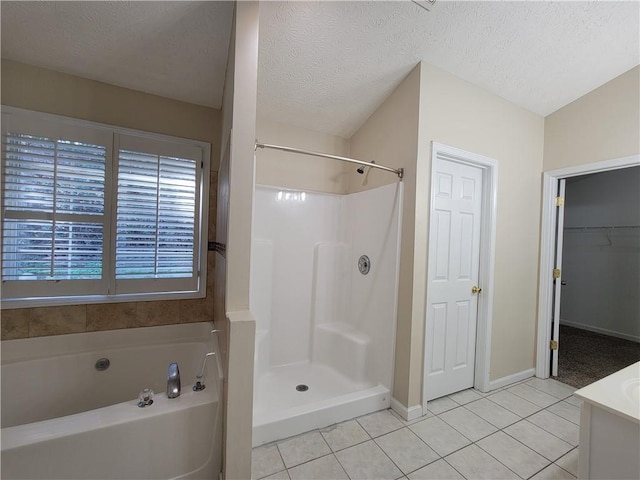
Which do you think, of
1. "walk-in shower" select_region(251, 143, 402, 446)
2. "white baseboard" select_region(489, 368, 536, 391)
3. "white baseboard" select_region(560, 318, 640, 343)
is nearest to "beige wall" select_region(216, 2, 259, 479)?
"walk-in shower" select_region(251, 143, 402, 446)

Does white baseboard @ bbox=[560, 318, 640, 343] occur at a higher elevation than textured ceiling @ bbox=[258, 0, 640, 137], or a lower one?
lower

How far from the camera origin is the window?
179 cm

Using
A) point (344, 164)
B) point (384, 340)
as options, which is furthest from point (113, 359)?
point (344, 164)

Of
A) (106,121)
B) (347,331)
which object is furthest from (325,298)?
(106,121)

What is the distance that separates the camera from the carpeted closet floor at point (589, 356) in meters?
2.69

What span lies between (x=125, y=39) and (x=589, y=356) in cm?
539

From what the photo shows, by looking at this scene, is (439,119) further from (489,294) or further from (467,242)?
(489,294)

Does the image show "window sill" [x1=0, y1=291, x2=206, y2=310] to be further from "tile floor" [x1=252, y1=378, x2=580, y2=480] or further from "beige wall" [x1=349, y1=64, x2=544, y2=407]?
"beige wall" [x1=349, y1=64, x2=544, y2=407]

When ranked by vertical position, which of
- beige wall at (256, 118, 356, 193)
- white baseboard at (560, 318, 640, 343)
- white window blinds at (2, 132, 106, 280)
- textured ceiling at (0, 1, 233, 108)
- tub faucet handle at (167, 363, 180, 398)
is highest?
textured ceiling at (0, 1, 233, 108)

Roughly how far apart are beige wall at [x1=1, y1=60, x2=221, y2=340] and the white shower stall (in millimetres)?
543

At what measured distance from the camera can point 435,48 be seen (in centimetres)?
187

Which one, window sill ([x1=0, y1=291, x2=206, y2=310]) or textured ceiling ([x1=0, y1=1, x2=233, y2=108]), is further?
window sill ([x1=0, y1=291, x2=206, y2=310])

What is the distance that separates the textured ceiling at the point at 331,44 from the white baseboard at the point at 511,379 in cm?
261

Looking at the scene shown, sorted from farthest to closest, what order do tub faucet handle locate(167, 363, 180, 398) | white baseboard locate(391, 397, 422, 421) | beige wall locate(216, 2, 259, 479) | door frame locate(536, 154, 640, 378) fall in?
1. door frame locate(536, 154, 640, 378)
2. white baseboard locate(391, 397, 422, 421)
3. tub faucet handle locate(167, 363, 180, 398)
4. beige wall locate(216, 2, 259, 479)
